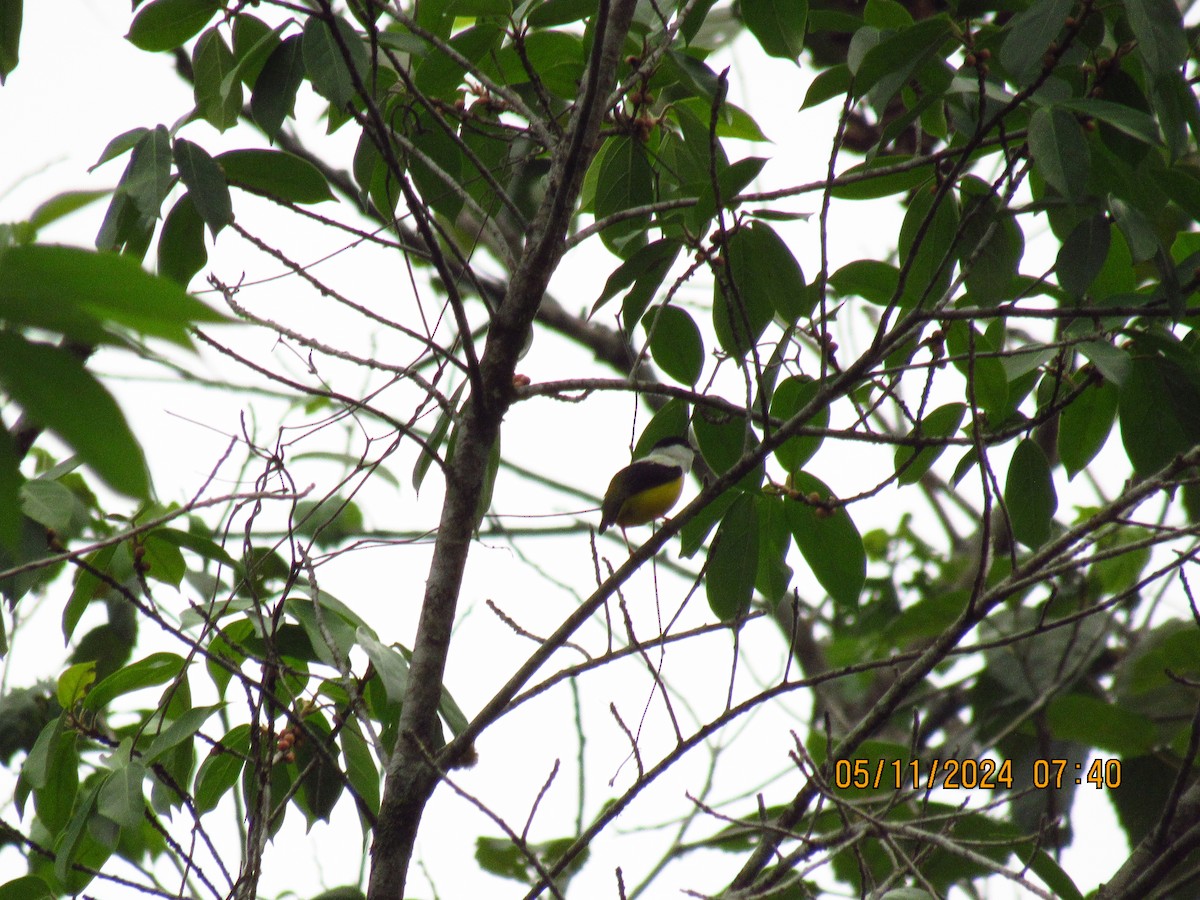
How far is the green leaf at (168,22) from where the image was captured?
2.54 m

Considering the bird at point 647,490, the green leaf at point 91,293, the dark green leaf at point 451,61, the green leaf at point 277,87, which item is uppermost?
the bird at point 647,490

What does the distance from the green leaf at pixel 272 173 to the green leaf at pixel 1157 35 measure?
5.76 feet

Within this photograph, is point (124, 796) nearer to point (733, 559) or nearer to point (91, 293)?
point (733, 559)

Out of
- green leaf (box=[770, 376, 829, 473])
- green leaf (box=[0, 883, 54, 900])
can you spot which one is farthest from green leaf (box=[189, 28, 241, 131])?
green leaf (box=[0, 883, 54, 900])

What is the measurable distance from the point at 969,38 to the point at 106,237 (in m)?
1.94

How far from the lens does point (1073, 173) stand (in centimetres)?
209

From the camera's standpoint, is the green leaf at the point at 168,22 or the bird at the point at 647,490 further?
the bird at the point at 647,490

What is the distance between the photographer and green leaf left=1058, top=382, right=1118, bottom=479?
2752 millimetres

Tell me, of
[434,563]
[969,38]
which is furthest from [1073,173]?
[434,563]

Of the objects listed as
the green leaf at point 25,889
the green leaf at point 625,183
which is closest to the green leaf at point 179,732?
the green leaf at point 25,889

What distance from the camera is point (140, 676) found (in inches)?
105

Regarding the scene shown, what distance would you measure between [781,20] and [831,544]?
1253 mm

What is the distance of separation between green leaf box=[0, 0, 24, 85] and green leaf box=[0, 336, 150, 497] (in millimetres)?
2031
